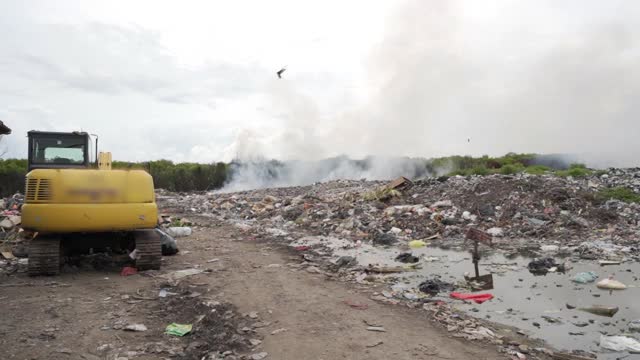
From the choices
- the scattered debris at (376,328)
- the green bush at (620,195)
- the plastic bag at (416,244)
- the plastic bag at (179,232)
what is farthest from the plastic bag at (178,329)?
the green bush at (620,195)

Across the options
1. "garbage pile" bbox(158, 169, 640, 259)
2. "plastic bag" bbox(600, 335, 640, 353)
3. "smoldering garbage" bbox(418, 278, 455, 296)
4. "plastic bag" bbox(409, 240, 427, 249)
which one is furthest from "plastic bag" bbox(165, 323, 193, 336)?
"garbage pile" bbox(158, 169, 640, 259)

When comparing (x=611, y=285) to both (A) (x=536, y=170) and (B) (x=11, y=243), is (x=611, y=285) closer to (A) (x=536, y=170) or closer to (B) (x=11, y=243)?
(B) (x=11, y=243)

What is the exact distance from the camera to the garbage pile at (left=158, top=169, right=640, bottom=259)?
10312mm

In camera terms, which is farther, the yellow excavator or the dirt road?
the yellow excavator

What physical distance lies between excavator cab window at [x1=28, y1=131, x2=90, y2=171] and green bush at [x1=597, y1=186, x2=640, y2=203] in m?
12.3

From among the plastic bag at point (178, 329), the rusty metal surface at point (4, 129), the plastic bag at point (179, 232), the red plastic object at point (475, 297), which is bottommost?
the red plastic object at point (475, 297)

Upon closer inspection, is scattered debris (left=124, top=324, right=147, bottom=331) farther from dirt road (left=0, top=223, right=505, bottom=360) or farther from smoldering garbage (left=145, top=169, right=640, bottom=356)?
smoldering garbage (left=145, top=169, right=640, bottom=356)

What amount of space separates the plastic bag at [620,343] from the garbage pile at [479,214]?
427 cm

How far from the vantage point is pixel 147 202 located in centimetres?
679

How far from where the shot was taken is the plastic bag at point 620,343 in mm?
4420

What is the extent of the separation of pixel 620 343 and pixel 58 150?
8.63m

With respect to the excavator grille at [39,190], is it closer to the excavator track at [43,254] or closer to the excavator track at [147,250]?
the excavator track at [43,254]

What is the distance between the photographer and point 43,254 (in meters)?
6.55

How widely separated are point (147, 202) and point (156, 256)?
89 cm
